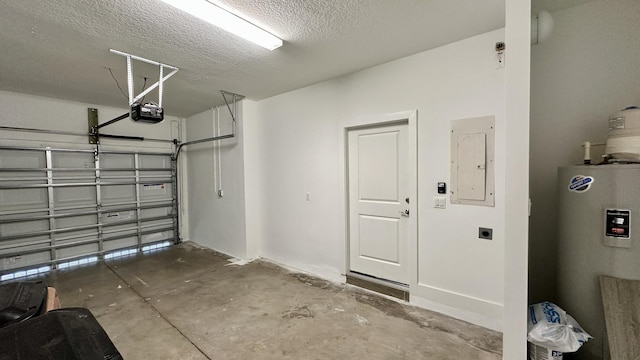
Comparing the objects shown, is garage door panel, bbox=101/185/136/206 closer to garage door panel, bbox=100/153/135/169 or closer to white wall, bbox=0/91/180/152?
garage door panel, bbox=100/153/135/169

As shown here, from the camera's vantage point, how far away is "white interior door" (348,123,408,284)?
2957mm

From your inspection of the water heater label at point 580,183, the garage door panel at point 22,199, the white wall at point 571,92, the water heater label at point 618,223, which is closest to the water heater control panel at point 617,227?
the water heater label at point 618,223

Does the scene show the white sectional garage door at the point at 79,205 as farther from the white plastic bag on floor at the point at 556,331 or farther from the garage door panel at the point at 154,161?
the white plastic bag on floor at the point at 556,331

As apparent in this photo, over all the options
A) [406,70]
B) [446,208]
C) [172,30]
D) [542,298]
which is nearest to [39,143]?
[172,30]

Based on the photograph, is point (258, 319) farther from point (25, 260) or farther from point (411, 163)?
point (25, 260)

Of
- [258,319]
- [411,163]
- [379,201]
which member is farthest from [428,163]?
[258,319]

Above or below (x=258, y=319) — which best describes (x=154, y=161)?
above

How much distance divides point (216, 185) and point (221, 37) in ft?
10.6

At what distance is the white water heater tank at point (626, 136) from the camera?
4.82 ft

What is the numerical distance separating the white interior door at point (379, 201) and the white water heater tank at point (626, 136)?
1.57m

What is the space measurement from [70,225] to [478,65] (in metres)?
6.46

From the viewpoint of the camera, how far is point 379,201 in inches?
124

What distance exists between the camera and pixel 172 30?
2.18 meters

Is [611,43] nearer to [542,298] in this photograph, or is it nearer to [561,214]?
[561,214]
